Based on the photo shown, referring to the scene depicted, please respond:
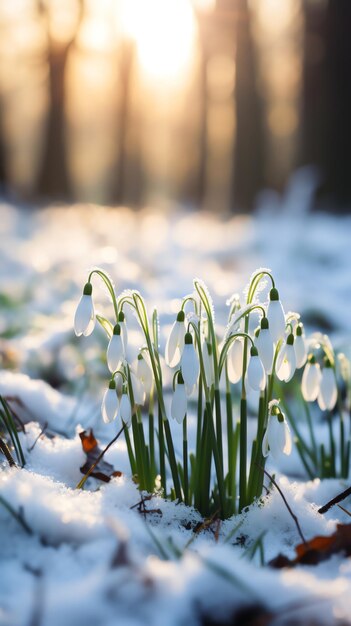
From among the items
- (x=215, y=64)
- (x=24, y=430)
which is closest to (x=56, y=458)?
(x=24, y=430)

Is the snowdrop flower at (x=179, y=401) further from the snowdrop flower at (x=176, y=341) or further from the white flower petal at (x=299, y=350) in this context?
the white flower petal at (x=299, y=350)

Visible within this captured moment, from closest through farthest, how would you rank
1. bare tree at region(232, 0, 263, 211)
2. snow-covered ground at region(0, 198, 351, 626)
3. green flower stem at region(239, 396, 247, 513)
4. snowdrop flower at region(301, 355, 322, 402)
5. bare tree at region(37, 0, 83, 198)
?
snow-covered ground at region(0, 198, 351, 626)
green flower stem at region(239, 396, 247, 513)
snowdrop flower at region(301, 355, 322, 402)
bare tree at region(37, 0, 83, 198)
bare tree at region(232, 0, 263, 211)

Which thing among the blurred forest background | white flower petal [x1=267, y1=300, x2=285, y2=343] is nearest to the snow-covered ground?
white flower petal [x1=267, y1=300, x2=285, y2=343]

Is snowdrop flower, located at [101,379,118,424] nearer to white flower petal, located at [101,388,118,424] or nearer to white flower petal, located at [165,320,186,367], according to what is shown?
white flower petal, located at [101,388,118,424]

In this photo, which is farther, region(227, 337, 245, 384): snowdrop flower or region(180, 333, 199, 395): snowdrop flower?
region(227, 337, 245, 384): snowdrop flower

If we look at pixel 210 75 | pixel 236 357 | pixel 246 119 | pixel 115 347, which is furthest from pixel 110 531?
pixel 210 75

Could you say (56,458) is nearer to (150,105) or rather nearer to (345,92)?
(345,92)
